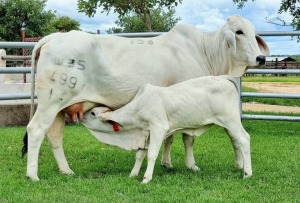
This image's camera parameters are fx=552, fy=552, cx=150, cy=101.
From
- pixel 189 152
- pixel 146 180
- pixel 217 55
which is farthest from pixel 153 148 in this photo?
pixel 217 55

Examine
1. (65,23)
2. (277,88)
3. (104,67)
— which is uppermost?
(104,67)

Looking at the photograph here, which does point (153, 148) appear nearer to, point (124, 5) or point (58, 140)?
point (58, 140)

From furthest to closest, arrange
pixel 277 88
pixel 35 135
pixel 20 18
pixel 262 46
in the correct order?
pixel 20 18 < pixel 277 88 < pixel 262 46 < pixel 35 135

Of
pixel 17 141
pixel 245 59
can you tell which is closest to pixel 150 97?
pixel 245 59

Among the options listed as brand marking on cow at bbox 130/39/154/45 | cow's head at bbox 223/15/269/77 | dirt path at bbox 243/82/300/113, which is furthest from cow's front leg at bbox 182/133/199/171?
dirt path at bbox 243/82/300/113

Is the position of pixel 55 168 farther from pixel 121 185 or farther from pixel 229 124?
pixel 229 124

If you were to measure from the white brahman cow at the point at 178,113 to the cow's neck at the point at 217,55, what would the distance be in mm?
502

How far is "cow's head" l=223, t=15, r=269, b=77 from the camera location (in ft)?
19.1

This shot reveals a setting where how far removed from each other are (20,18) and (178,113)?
1065 inches

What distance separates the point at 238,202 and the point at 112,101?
1757 millimetres

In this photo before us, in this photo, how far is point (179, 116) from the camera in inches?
212

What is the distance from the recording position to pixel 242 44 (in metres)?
5.90

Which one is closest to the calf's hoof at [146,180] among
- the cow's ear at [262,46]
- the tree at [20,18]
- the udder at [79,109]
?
the udder at [79,109]

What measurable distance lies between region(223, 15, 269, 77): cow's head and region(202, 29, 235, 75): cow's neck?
7 centimetres
